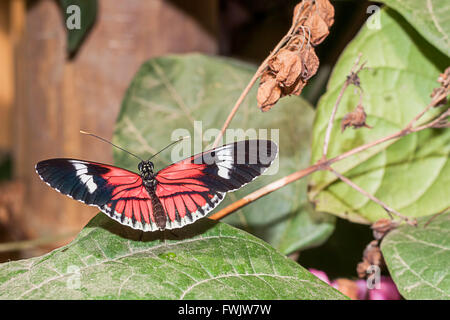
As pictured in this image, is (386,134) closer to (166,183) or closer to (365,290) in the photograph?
(365,290)

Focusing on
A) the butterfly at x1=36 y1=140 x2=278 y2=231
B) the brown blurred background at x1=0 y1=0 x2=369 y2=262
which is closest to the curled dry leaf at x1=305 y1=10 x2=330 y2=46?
the butterfly at x1=36 y1=140 x2=278 y2=231

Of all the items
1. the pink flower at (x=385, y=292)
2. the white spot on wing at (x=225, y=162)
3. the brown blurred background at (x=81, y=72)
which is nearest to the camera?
the white spot on wing at (x=225, y=162)

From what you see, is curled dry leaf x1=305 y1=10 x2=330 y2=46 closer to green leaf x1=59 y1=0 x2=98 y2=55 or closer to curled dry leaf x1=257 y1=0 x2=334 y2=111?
curled dry leaf x1=257 y1=0 x2=334 y2=111

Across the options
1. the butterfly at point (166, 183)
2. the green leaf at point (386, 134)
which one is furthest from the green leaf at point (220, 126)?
the butterfly at point (166, 183)

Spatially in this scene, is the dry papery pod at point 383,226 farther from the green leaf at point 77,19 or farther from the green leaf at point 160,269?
the green leaf at point 77,19

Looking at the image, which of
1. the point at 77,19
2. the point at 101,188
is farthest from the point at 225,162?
the point at 77,19
